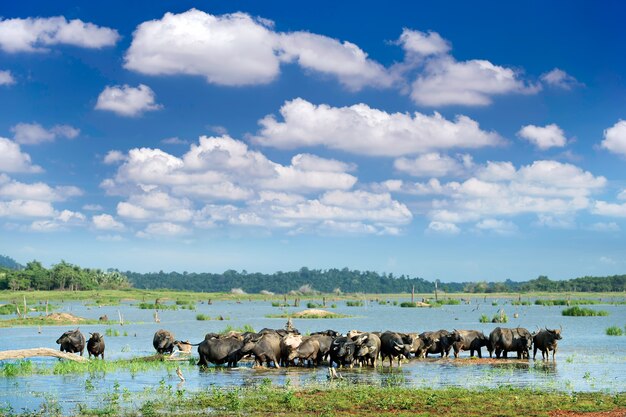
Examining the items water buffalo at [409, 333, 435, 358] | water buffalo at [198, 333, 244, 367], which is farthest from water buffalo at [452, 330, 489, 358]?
water buffalo at [198, 333, 244, 367]

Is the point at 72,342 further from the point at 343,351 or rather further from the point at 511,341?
the point at 511,341

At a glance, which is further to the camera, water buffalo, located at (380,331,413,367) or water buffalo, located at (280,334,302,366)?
water buffalo, located at (380,331,413,367)

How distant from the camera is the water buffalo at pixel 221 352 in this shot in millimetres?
31672

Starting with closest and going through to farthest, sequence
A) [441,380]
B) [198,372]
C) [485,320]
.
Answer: [441,380]
[198,372]
[485,320]

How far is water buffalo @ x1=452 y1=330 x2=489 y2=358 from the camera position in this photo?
120ft

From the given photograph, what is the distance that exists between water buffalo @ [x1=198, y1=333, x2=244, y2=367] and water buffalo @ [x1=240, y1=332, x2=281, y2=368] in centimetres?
42

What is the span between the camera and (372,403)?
2127cm

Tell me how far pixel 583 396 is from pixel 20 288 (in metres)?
144

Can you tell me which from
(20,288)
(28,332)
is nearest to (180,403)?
(28,332)

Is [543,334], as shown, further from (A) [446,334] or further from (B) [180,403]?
(B) [180,403]

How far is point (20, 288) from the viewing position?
14800cm

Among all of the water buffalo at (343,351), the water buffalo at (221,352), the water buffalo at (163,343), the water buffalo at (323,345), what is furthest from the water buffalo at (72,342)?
the water buffalo at (343,351)

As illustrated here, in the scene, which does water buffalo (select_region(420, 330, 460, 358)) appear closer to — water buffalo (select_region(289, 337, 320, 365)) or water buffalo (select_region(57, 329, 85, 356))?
water buffalo (select_region(289, 337, 320, 365))

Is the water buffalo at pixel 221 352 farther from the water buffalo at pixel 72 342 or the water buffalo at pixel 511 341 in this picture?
the water buffalo at pixel 511 341
